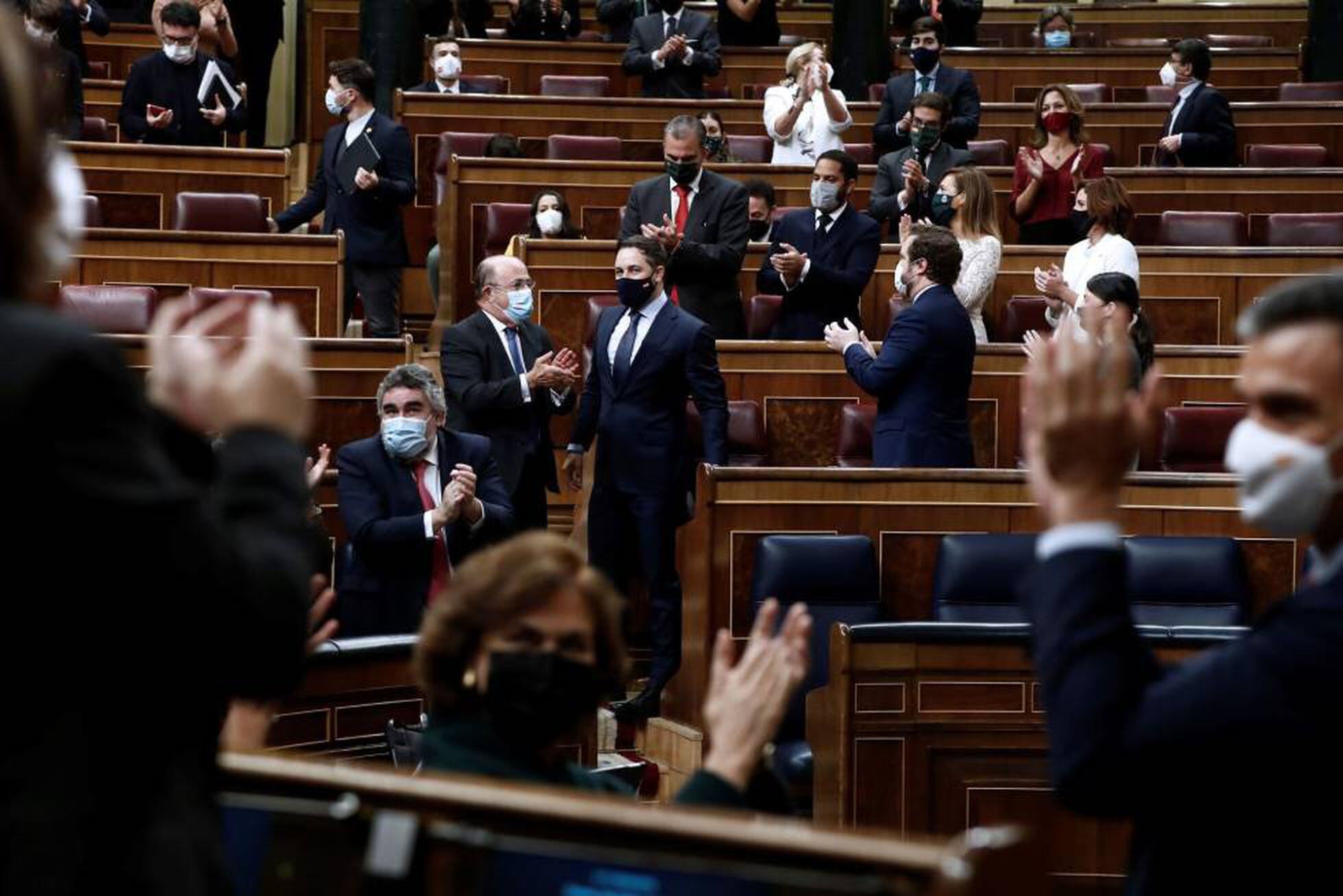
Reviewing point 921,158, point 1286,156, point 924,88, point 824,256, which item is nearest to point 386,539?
point 824,256

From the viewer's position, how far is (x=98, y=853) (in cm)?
127

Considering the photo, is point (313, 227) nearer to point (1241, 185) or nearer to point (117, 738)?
point (1241, 185)

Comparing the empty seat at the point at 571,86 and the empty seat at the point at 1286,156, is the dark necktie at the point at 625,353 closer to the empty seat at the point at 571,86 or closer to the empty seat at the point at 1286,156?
the empty seat at the point at 571,86

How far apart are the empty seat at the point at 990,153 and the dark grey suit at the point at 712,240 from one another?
285 centimetres

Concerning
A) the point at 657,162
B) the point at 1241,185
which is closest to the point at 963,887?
the point at 657,162

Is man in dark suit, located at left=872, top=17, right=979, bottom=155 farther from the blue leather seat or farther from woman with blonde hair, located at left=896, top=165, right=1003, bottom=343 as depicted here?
the blue leather seat

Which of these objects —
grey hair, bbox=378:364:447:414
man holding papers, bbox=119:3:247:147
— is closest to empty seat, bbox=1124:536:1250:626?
grey hair, bbox=378:364:447:414

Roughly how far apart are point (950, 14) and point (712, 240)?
5.19 meters

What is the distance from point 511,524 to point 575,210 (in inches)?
145

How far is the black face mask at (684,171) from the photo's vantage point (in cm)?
721

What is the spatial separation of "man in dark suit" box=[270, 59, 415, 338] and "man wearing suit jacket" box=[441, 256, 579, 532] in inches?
74.9

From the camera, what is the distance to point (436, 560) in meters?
5.23

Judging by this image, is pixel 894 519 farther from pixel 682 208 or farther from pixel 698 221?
pixel 682 208

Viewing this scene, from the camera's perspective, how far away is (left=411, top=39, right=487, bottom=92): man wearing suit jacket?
9.95 meters
